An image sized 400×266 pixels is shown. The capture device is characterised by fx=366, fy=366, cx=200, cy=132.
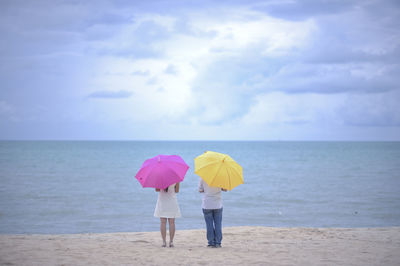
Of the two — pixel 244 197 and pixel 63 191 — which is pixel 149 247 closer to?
pixel 244 197

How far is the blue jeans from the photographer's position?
750 cm

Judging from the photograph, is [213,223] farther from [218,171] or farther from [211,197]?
[218,171]

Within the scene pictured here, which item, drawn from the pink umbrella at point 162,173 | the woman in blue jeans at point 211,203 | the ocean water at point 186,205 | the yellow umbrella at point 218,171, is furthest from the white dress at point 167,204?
the ocean water at point 186,205

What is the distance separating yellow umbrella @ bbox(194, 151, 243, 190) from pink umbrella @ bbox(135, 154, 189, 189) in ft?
1.14

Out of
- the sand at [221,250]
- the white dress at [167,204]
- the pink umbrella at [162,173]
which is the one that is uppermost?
the pink umbrella at [162,173]

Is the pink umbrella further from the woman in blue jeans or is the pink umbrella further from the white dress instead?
the woman in blue jeans

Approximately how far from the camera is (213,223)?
7922 millimetres

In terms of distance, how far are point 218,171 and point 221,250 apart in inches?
69.3

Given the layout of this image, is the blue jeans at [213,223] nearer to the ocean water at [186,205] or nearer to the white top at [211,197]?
the white top at [211,197]

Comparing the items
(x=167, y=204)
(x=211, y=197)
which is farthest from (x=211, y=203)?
(x=167, y=204)

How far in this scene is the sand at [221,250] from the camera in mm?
6625

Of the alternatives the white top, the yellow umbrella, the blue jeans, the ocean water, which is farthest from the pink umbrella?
the ocean water

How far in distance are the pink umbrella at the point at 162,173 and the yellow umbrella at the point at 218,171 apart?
348 millimetres

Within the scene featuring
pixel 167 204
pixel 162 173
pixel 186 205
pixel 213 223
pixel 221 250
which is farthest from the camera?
pixel 186 205
